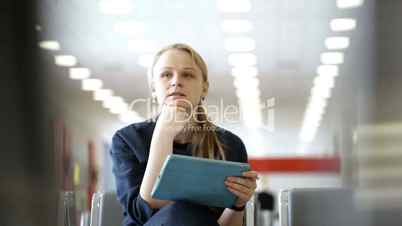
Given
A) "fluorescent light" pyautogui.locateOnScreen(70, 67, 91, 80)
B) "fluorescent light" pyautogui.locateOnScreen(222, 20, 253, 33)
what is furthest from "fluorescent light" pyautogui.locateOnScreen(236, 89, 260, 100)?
"fluorescent light" pyautogui.locateOnScreen(70, 67, 91, 80)

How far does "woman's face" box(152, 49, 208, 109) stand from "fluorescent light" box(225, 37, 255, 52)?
2.10 metres

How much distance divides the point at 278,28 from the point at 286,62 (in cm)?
37

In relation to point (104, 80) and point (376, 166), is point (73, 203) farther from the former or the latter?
point (376, 166)

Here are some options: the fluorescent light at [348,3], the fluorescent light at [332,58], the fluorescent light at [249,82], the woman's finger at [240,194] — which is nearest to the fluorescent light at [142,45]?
the fluorescent light at [249,82]

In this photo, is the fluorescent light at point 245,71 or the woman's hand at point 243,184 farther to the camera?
the fluorescent light at point 245,71

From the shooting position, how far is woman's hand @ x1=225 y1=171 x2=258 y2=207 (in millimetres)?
821

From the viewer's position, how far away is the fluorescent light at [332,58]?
11.8 feet

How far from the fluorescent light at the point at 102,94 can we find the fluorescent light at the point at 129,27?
1.23 ft

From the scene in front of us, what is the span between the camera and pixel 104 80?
10.00 ft

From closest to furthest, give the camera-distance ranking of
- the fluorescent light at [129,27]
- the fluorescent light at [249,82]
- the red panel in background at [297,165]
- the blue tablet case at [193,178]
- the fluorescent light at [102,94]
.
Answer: the blue tablet case at [193,178], the fluorescent light at [102,94], the fluorescent light at [129,27], the fluorescent light at [249,82], the red panel in background at [297,165]

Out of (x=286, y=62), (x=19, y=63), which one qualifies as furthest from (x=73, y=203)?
(x=286, y=62)

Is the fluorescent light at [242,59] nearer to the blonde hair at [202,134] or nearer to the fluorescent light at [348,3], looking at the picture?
the fluorescent light at [348,3]

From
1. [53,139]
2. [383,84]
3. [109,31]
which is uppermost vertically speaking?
[109,31]

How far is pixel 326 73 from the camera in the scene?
12.6 ft
